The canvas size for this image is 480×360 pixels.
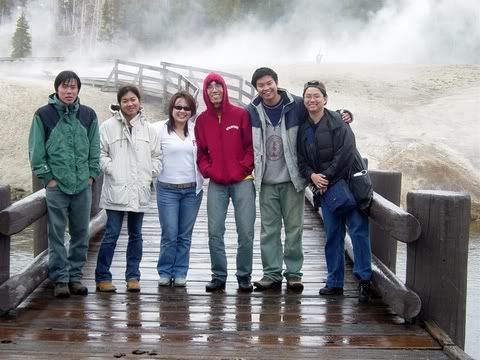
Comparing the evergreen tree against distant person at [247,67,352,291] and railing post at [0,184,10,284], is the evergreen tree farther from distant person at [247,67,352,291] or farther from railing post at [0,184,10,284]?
railing post at [0,184,10,284]

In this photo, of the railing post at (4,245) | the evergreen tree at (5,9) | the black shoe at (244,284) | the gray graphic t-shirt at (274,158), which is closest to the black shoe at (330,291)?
the black shoe at (244,284)

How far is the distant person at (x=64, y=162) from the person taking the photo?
18.0ft

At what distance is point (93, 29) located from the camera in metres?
60.8

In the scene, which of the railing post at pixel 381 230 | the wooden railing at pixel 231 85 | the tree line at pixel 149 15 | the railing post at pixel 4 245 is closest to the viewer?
the railing post at pixel 4 245

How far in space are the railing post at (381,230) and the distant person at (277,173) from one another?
906mm

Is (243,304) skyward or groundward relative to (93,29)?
groundward

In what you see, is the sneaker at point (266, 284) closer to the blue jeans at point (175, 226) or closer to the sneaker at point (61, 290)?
the blue jeans at point (175, 226)

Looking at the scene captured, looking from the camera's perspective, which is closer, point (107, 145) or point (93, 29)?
point (107, 145)

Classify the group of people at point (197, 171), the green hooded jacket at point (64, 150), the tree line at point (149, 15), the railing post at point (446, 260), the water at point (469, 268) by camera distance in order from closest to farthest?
1. the railing post at point (446, 260)
2. the green hooded jacket at point (64, 150)
3. the group of people at point (197, 171)
4. the water at point (469, 268)
5. the tree line at point (149, 15)

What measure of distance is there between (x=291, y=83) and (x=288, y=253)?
29098 millimetres

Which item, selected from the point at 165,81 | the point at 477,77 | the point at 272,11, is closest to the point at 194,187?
the point at 165,81

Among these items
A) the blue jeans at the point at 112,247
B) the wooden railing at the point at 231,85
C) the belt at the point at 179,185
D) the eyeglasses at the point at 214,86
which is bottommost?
the blue jeans at the point at 112,247

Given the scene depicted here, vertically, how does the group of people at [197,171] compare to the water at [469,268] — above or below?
above

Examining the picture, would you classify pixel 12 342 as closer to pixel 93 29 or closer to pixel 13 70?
pixel 13 70
